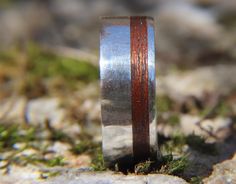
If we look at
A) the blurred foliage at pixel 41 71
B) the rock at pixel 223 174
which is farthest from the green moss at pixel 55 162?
the blurred foliage at pixel 41 71

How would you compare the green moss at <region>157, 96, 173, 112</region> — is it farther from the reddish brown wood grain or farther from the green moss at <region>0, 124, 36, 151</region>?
the reddish brown wood grain

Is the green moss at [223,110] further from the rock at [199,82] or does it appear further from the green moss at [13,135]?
the green moss at [13,135]

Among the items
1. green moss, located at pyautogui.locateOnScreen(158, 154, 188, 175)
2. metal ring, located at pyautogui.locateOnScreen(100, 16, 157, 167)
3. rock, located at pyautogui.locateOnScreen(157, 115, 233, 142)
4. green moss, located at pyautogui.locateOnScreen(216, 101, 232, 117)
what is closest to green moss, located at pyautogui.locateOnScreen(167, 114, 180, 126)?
rock, located at pyautogui.locateOnScreen(157, 115, 233, 142)

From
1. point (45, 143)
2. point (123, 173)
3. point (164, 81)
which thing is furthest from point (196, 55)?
point (123, 173)

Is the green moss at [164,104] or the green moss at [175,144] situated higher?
the green moss at [164,104]

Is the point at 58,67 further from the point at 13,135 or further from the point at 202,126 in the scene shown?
the point at 202,126

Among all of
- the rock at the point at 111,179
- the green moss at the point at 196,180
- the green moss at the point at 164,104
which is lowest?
the green moss at the point at 196,180
